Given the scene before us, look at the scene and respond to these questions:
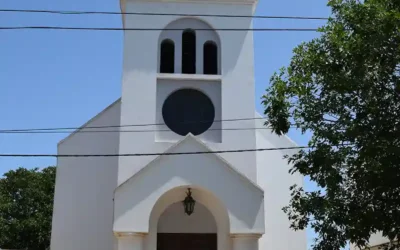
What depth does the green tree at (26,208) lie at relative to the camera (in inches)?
1423

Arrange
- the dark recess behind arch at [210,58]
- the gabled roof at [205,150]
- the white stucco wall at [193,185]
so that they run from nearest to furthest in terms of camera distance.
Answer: the white stucco wall at [193,185], the gabled roof at [205,150], the dark recess behind arch at [210,58]

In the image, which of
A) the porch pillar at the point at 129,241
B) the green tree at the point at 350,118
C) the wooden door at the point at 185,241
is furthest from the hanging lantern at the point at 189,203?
the green tree at the point at 350,118

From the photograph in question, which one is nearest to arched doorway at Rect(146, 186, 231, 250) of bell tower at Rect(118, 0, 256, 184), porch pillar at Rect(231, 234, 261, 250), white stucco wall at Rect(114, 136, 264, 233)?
white stucco wall at Rect(114, 136, 264, 233)

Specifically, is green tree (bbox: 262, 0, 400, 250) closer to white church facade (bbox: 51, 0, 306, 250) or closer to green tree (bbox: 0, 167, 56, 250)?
white church facade (bbox: 51, 0, 306, 250)

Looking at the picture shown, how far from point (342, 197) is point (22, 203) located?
31.9 meters

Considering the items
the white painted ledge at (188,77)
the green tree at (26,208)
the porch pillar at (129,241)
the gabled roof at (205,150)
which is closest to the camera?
the porch pillar at (129,241)

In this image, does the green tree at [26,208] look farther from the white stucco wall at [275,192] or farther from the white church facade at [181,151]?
the white stucco wall at [275,192]

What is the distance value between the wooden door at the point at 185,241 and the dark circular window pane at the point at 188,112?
3290 millimetres

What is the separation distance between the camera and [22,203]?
38125 mm

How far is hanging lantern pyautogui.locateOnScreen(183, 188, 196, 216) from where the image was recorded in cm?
1692

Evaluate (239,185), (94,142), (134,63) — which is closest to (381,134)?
(239,185)

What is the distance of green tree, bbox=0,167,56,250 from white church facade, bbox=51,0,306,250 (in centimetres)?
1917

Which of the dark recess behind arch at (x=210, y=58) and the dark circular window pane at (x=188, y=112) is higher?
the dark recess behind arch at (x=210, y=58)

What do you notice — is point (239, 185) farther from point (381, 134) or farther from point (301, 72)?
point (381, 134)
